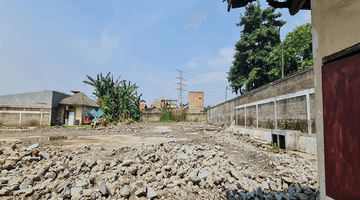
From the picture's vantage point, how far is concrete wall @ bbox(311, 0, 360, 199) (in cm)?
185

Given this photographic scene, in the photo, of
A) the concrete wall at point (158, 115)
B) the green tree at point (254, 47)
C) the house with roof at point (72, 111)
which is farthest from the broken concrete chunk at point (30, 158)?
the concrete wall at point (158, 115)

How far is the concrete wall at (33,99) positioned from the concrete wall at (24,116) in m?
1.63

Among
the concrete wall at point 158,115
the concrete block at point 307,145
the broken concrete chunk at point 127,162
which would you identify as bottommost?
the broken concrete chunk at point 127,162

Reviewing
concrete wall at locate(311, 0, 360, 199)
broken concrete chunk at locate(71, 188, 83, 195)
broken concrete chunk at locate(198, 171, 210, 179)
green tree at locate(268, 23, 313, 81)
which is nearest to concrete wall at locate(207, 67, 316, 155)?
broken concrete chunk at locate(198, 171, 210, 179)

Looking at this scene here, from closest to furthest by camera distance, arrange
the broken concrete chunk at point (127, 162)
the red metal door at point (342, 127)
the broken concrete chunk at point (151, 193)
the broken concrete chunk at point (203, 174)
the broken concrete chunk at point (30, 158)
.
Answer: the red metal door at point (342, 127)
the broken concrete chunk at point (151, 193)
the broken concrete chunk at point (203, 174)
the broken concrete chunk at point (127, 162)
the broken concrete chunk at point (30, 158)

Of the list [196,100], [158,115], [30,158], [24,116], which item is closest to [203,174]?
[30,158]

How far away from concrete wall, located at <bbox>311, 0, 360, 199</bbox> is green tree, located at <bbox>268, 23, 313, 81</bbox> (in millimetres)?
19718

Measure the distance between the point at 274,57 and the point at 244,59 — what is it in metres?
4.77

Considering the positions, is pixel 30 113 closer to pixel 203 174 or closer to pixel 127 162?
pixel 127 162

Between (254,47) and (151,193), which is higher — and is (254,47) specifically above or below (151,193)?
above

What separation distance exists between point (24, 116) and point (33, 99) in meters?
3.43

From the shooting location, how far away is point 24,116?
19391 millimetres

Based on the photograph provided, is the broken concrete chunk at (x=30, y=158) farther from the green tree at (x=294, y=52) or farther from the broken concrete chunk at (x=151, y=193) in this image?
the green tree at (x=294, y=52)

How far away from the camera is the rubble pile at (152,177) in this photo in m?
3.71
